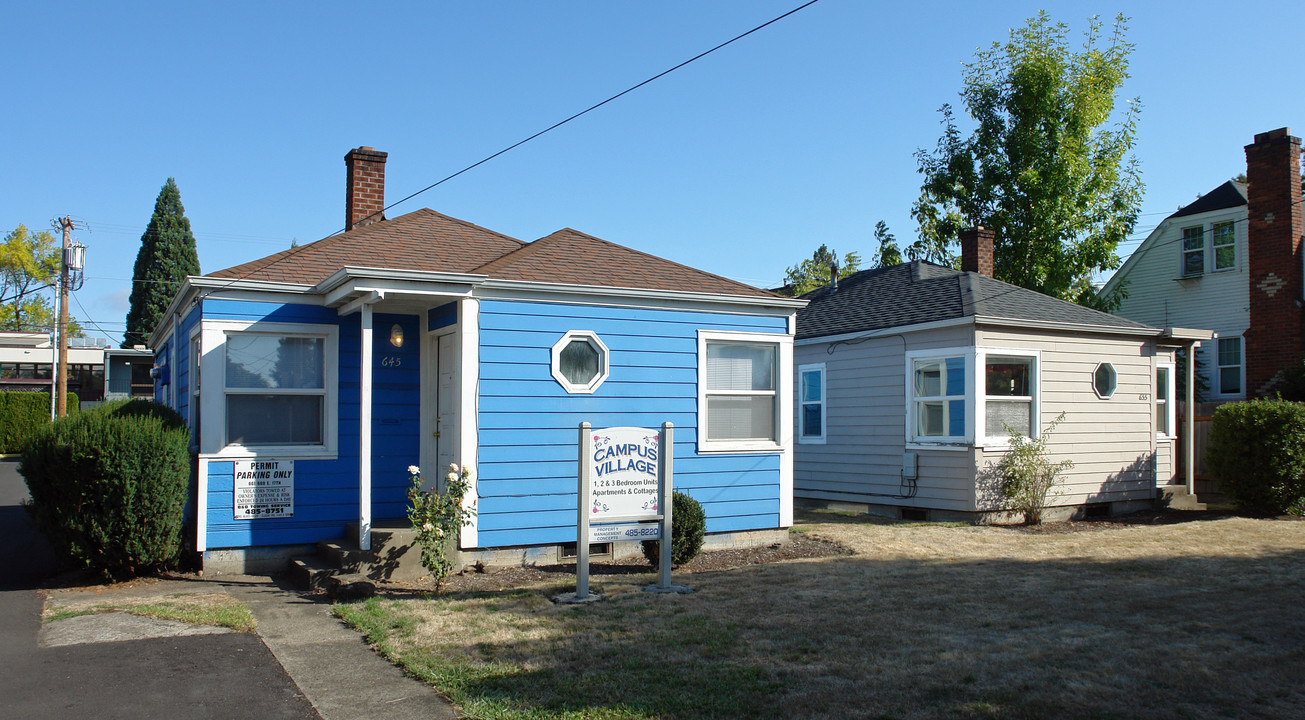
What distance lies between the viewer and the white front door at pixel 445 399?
9312 mm

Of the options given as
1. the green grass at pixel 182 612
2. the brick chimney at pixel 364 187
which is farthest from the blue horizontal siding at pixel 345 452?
the brick chimney at pixel 364 187

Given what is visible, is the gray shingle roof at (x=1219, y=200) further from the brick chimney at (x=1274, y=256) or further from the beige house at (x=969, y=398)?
the beige house at (x=969, y=398)

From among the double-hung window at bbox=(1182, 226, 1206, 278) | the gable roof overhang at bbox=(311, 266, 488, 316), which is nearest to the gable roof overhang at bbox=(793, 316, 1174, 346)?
the gable roof overhang at bbox=(311, 266, 488, 316)

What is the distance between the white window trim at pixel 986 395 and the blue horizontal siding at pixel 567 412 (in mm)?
3867

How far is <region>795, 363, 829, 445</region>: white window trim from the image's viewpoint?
49.6ft

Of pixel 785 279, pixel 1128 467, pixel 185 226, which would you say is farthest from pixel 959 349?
pixel 185 226

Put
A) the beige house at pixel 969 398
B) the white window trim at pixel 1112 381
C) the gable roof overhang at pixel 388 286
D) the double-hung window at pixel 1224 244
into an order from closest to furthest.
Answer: the gable roof overhang at pixel 388 286, the beige house at pixel 969 398, the white window trim at pixel 1112 381, the double-hung window at pixel 1224 244

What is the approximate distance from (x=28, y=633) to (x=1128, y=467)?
572 inches

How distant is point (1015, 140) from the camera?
797 inches

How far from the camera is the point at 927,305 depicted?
1388 centimetres

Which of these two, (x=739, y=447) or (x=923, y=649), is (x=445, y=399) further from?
(x=923, y=649)

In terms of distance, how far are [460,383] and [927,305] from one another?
26.3 feet

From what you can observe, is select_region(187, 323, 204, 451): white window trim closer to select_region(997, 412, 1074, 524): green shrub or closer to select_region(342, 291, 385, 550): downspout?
select_region(342, 291, 385, 550): downspout

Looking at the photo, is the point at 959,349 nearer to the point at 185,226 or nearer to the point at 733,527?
the point at 733,527
